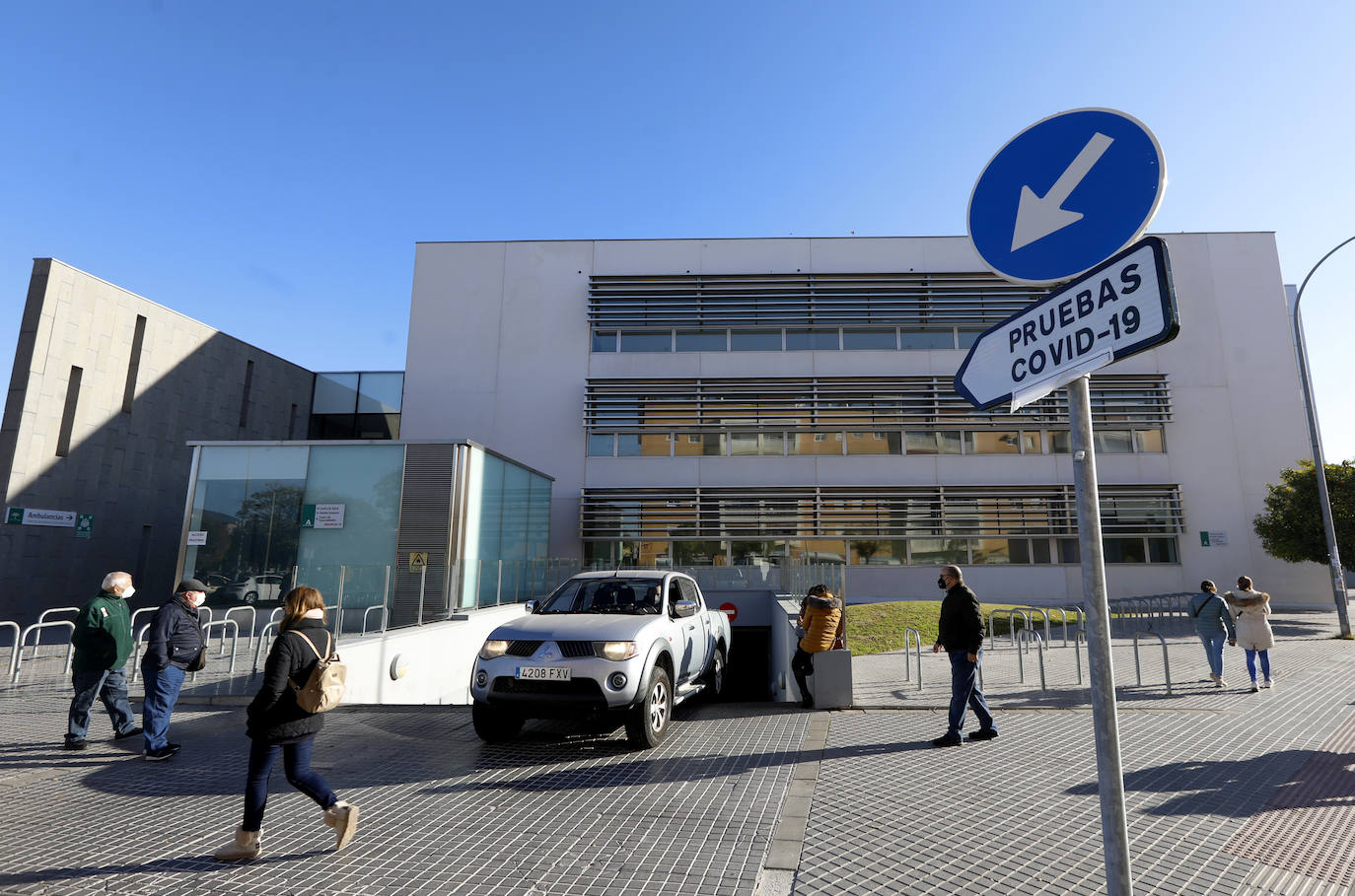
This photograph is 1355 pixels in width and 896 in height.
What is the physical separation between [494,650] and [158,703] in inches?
116

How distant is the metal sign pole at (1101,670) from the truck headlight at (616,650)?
4.79 metres

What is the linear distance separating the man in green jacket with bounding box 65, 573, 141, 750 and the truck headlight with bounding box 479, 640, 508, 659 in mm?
3294

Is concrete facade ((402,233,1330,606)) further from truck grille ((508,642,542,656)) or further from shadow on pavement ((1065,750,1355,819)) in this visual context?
shadow on pavement ((1065,750,1355,819))

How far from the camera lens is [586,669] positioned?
6.51 metres

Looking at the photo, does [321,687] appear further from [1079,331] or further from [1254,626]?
[1254,626]

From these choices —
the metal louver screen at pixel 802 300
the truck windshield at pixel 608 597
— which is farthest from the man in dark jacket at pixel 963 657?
the metal louver screen at pixel 802 300

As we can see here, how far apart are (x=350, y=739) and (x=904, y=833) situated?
5391mm

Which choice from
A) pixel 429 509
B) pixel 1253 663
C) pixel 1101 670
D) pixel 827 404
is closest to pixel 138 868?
pixel 1101 670

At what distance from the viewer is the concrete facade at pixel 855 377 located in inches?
945

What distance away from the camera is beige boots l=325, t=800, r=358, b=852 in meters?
4.22

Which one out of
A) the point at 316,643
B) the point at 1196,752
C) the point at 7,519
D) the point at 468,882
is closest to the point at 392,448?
the point at 7,519

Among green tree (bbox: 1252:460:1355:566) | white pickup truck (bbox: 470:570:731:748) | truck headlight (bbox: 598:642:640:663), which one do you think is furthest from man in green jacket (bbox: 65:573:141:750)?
green tree (bbox: 1252:460:1355:566)

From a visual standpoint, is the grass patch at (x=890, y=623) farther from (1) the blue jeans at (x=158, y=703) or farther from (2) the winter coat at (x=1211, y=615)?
(1) the blue jeans at (x=158, y=703)

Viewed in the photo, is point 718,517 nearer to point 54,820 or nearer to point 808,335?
point 808,335
